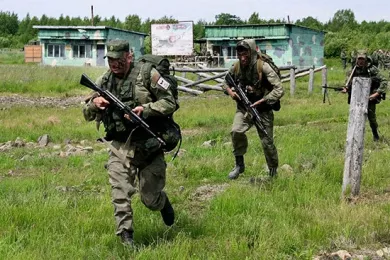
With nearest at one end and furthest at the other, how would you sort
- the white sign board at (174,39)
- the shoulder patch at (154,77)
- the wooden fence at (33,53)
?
the shoulder patch at (154,77)
the white sign board at (174,39)
the wooden fence at (33,53)

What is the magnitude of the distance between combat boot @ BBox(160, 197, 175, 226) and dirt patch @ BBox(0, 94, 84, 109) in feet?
43.6

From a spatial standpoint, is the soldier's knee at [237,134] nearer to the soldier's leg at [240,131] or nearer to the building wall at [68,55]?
the soldier's leg at [240,131]

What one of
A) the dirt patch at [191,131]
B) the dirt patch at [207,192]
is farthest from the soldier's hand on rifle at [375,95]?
the dirt patch at [207,192]

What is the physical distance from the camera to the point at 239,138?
7406 millimetres

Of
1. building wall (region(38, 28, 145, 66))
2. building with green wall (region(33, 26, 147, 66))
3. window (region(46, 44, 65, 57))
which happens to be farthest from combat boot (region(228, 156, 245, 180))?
window (region(46, 44, 65, 57))

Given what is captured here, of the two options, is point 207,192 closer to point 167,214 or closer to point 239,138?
point 239,138

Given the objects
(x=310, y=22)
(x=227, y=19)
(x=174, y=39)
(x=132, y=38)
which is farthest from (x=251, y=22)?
(x=174, y=39)

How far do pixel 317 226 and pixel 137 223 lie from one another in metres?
1.64

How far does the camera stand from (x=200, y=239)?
4719mm

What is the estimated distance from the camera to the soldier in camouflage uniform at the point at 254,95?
22.5 ft

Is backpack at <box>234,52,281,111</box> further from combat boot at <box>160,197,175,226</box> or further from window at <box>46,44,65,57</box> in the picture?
window at <box>46,44,65,57</box>

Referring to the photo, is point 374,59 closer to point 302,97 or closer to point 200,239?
point 200,239

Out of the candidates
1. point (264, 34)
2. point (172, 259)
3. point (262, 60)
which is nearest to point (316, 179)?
point (262, 60)

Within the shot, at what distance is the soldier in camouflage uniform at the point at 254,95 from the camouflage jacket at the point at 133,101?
7.73 feet
